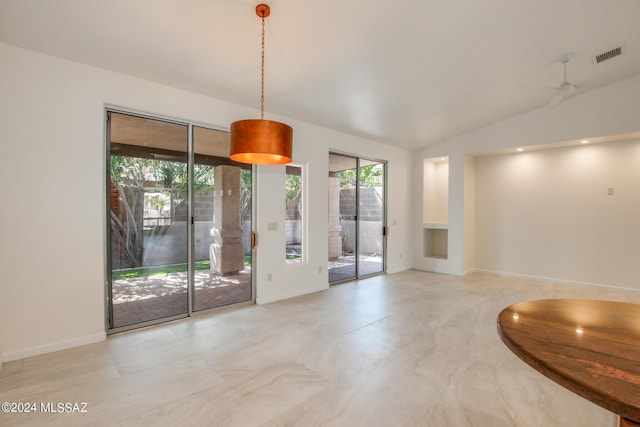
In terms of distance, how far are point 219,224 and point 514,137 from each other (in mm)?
5370

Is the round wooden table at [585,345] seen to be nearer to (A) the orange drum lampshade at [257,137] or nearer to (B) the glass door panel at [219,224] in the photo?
(A) the orange drum lampshade at [257,137]

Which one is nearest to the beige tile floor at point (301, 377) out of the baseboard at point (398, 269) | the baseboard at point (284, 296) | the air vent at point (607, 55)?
the baseboard at point (284, 296)

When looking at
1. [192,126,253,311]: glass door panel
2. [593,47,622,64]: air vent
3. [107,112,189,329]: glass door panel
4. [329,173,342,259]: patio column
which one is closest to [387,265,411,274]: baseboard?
[329,173,342,259]: patio column

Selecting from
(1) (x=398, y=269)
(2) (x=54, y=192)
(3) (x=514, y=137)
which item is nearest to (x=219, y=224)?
(2) (x=54, y=192)

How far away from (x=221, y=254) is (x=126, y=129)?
6.43 ft

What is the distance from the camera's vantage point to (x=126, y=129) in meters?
3.36

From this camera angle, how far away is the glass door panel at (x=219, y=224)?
3889 mm

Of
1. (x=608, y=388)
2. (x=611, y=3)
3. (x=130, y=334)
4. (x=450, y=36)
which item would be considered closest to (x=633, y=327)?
(x=608, y=388)

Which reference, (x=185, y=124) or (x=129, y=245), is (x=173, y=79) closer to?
(x=185, y=124)

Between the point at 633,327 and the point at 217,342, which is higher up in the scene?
the point at 633,327

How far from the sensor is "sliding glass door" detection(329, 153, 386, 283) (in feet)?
18.7

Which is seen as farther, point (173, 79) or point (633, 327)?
point (173, 79)

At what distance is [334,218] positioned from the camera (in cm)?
573

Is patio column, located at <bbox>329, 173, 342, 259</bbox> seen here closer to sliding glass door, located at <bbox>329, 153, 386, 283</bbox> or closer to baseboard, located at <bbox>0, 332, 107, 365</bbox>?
sliding glass door, located at <bbox>329, 153, 386, 283</bbox>
